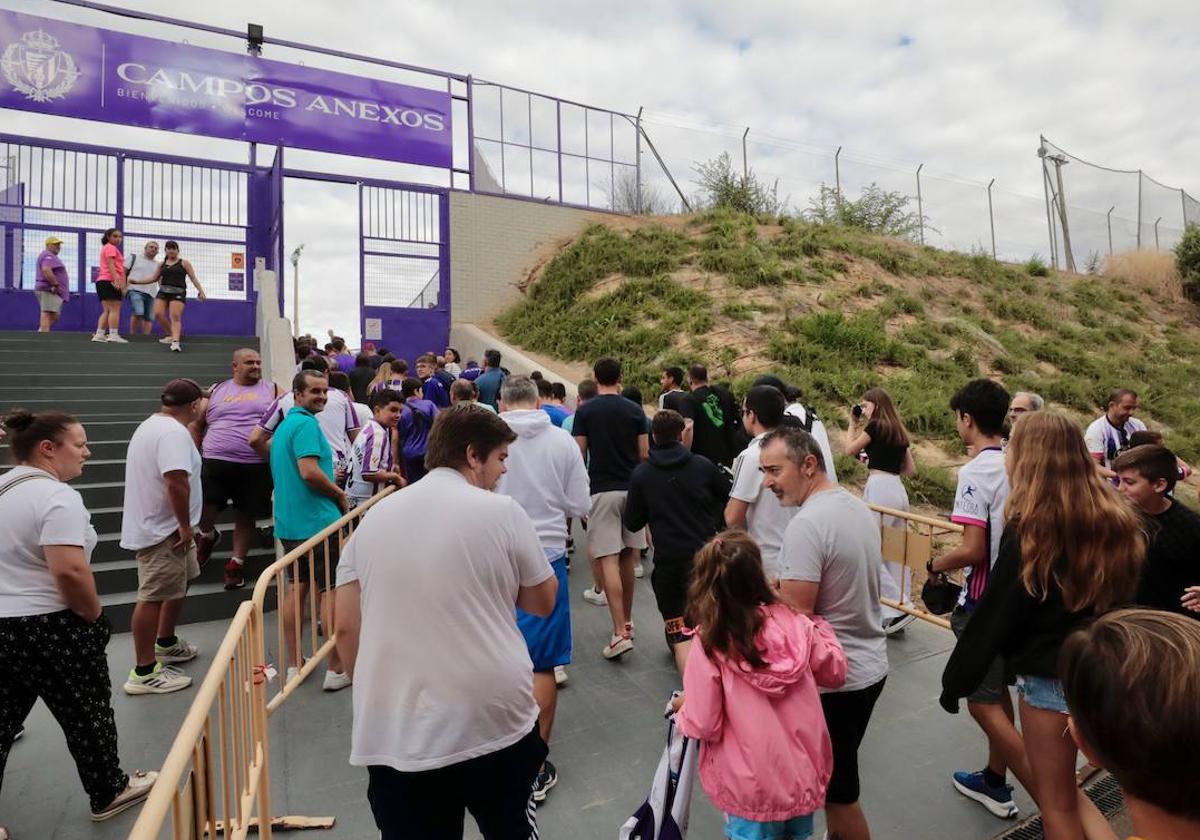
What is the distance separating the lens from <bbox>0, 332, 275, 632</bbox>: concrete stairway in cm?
537

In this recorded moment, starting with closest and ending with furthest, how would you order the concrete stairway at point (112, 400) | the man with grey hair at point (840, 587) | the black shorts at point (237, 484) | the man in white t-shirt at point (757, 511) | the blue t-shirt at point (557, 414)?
the man with grey hair at point (840, 587)
the man in white t-shirt at point (757, 511)
the concrete stairway at point (112, 400)
the black shorts at point (237, 484)
the blue t-shirt at point (557, 414)

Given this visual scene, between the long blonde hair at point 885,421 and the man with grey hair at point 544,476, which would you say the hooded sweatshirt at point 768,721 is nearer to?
the man with grey hair at point 544,476

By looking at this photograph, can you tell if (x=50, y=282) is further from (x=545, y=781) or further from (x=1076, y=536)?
(x=1076, y=536)

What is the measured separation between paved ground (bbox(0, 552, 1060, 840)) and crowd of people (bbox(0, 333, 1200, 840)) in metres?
0.18

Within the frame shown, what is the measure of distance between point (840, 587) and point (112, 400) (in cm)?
878

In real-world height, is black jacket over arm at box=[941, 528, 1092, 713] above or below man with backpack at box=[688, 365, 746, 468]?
below

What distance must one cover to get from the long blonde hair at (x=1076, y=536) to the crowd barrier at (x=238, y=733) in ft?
6.99

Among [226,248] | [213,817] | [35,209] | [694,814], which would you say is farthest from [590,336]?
[213,817]

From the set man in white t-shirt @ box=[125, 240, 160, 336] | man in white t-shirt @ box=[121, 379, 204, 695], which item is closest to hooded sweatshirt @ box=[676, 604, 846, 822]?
man in white t-shirt @ box=[121, 379, 204, 695]

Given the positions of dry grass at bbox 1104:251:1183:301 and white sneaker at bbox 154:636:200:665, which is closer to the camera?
white sneaker at bbox 154:636:200:665

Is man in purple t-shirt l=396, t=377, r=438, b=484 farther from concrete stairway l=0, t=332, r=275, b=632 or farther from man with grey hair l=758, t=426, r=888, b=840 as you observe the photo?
man with grey hair l=758, t=426, r=888, b=840

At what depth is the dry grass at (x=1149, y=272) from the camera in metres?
19.8

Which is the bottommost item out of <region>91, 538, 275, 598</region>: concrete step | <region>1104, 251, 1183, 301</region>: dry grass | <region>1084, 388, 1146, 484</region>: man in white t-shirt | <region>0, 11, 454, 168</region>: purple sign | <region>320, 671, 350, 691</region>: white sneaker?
<region>320, 671, 350, 691</region>: white sneaker

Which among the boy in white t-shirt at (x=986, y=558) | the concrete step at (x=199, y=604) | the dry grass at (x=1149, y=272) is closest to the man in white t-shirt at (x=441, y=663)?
the boy in white t-shirt at (x=986, y=558)
